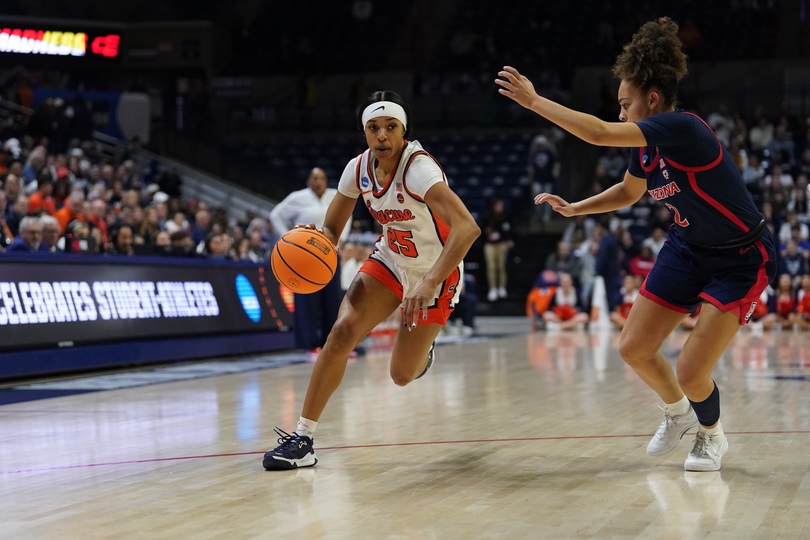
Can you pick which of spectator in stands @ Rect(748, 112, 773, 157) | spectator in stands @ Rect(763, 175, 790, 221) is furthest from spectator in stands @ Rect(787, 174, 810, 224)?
spectator in stands @ Rect(748, 112, 773, 157)

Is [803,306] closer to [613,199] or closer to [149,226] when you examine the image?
[149,226]

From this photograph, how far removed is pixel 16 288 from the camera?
31.0 ft

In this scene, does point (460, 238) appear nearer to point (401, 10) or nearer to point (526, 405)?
point (526, 405)

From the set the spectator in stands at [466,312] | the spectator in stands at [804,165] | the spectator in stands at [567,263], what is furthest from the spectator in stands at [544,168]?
the spectator in stands at [466,312]

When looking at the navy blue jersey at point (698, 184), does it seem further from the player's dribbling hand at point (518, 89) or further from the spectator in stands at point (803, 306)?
the spectator in stands at point (803, 306)

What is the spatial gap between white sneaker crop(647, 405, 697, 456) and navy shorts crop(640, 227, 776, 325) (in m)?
0.60

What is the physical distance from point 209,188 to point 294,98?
177 inches

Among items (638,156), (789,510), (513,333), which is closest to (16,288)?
(638,156)

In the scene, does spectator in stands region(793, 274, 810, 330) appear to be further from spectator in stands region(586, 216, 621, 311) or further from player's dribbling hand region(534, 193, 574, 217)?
player's dribbling hand region(534, 193, 574, 217)

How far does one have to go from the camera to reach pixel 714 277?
17.1ft

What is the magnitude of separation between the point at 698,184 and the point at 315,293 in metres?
7.82

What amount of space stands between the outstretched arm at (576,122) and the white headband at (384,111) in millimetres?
924

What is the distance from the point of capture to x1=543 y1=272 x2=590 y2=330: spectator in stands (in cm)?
1920

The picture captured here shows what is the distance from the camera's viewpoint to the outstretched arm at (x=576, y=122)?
4.50m
